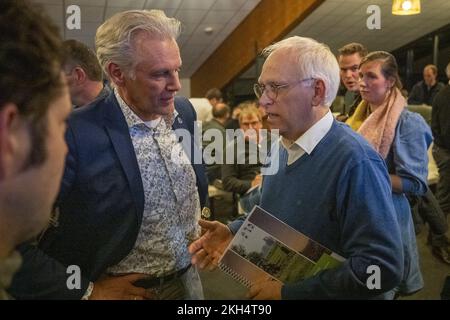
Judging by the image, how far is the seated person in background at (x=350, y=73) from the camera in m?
1.50

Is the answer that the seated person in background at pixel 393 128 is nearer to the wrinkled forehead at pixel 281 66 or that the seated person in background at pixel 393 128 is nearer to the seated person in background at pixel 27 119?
the wrinkled forehead at pixel 281 66

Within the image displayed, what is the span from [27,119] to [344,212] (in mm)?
528

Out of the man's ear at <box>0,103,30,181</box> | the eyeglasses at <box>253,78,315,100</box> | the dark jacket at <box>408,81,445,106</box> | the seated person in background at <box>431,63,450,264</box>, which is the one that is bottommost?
the seated person in background at <box>431,63,450,264</box>

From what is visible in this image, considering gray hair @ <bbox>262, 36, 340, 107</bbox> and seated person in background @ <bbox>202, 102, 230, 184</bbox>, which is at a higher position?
gray hair @ <bbox>262, 36, 340, 107</bbox>

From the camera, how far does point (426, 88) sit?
283 cm

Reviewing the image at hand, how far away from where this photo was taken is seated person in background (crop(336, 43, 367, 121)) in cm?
150

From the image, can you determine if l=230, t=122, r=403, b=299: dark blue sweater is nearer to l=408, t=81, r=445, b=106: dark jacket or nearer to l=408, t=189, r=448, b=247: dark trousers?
l=408, t=189, r=448, b=247: dark trousers

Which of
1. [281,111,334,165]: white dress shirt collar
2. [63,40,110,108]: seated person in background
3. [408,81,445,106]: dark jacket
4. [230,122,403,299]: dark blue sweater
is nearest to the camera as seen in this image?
[230,122,403,299]: dark blue sweater

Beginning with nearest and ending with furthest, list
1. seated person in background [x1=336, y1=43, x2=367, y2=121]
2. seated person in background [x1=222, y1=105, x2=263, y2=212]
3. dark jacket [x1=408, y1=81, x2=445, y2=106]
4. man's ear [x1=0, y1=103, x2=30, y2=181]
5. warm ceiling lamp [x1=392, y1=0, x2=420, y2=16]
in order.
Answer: man's ear [x1=0, y1=103, x2=30, y2=181] < warm ceiling lamp [x1=392, y1=0, x2=420, y2=16] < seated person in background [x1=336, y1=43, x2=367, y2=121] < seated person in background [x1=222, y1=105, x2=263, y2=212] < dark jacket [x1=408, y1=81, x2=445, y2=106]

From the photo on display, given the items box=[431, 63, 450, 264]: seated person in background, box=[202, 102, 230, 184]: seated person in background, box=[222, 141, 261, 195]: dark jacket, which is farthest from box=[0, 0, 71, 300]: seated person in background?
box=[431, 63, 450, 264]: seated person in background

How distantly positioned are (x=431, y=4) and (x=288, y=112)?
763 mm

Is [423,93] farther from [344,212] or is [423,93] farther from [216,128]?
[344,212]

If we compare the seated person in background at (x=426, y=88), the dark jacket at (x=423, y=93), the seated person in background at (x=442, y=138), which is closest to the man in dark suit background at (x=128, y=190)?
the seated person in background at (x=442, y=138)

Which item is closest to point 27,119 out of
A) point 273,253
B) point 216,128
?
point 273,253
